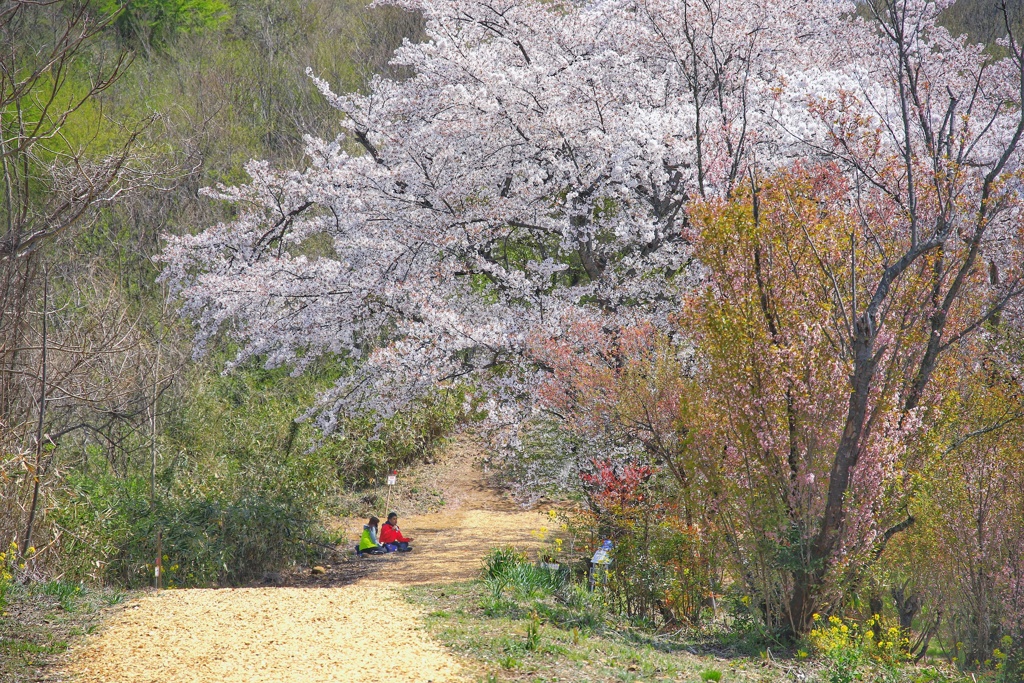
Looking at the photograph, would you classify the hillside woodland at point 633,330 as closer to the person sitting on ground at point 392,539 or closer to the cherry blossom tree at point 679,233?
the cherry blossom tree at point 679,233

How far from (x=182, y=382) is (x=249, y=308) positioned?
127 inches

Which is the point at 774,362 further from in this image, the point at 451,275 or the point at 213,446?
the point at 213,446

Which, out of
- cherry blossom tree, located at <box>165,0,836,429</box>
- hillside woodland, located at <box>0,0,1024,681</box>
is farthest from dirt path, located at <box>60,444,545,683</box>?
cherry blossom tree, located at <box>165,0,836,429</box>

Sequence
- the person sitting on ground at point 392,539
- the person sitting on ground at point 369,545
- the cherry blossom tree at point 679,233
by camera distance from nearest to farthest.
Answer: the cherry blossom tree at point 679,233, the person sitting on ground at point 369,545, the person sitting on ground at point 392,539

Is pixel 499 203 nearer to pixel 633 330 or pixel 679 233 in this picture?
pixel 679 233

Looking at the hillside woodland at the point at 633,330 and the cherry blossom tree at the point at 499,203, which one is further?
the cherry blossom tree at the point at 499,203

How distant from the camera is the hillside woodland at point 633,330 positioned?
6.33 m

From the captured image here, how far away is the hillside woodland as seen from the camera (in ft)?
20.8

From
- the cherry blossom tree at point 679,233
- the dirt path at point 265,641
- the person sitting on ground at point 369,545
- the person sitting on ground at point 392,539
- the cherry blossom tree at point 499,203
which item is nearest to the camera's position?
the dirt path at point 265,641

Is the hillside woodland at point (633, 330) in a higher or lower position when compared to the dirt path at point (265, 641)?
higher

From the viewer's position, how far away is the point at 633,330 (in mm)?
7754

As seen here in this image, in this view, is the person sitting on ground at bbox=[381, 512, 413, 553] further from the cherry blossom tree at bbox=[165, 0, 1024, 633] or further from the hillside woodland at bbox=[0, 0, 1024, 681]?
the cherry blossom tree at bbox=[165, 0, 1024, 633]

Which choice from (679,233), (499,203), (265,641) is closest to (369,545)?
(499,203)

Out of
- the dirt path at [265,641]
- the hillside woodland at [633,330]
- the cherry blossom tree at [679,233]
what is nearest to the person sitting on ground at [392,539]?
the hillside woodland at [633,330]
